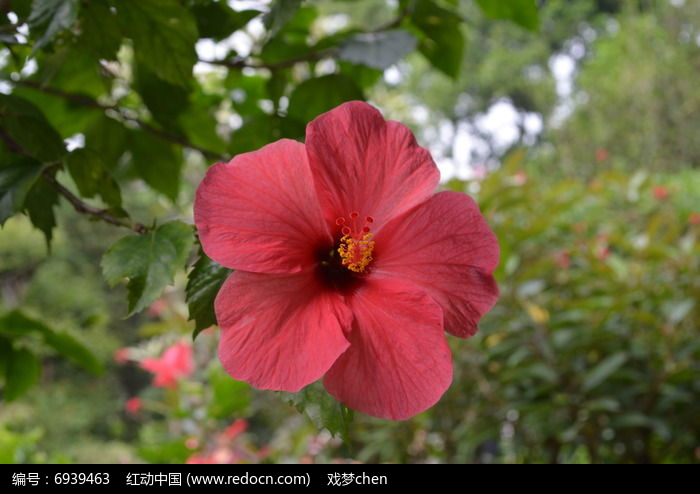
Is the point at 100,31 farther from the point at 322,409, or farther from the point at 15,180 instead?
the point at 322,409

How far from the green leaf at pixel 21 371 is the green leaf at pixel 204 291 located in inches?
20.1

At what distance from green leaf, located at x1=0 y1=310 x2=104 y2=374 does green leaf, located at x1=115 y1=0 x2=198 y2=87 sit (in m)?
0.42

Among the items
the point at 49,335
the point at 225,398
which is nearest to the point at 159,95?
the point at 49,335

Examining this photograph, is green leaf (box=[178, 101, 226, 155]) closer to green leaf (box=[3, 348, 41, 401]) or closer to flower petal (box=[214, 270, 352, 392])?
green leaf (box=[3, 348, 41, 401])

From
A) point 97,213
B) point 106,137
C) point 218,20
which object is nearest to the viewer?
point 97,213

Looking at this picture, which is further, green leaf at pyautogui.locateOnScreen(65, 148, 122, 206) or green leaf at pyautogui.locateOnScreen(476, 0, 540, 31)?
green leaf at pyautogui.locateOnScreen(476, 0, 540, 31)

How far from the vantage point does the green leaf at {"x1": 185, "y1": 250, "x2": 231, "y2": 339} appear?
439mm

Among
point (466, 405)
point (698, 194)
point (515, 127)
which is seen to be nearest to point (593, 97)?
point (698, 194)

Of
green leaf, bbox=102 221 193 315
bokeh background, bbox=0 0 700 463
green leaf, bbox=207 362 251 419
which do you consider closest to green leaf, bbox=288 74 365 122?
bokeh background, bbox=0 0 700 463

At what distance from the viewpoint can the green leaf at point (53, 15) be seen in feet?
1.45

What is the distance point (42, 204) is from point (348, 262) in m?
0.30

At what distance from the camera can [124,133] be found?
0.82m

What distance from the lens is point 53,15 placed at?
0.45 meters

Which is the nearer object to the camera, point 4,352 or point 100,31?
point 100,31
